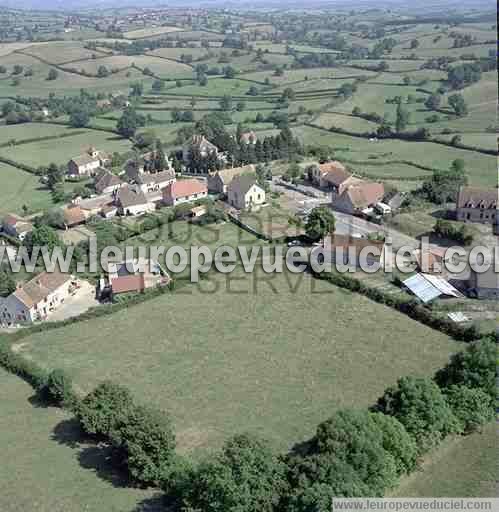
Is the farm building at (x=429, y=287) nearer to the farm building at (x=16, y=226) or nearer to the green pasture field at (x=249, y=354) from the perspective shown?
the green pasture field at (x=249, y=354)

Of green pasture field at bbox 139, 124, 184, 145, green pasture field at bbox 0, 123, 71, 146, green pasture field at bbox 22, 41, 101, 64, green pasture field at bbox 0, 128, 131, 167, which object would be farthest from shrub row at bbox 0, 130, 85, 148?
green pasture field at bbox 22, 41, 101, 64

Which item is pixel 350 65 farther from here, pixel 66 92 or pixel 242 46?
pixel 66 92

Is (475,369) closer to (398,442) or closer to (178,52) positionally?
(398,442)

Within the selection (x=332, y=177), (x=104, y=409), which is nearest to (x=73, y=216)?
(x=332, y=177)

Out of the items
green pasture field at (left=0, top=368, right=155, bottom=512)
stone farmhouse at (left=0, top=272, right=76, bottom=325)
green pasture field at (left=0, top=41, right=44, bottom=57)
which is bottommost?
green pasture field at (left=0, top=368, right=155, bottom=512)

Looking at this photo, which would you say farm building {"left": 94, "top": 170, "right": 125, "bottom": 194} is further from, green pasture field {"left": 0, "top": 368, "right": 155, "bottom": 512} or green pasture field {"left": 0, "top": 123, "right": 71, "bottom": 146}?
green pasture field {"left": 0, "top": 368, "right": 155, "bottom": 512}

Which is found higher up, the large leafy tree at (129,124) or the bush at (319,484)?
the large leafy tree at (129,124)

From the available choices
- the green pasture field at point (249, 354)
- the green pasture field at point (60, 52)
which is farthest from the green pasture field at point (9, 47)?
the green pasture field at point (249, 354)
